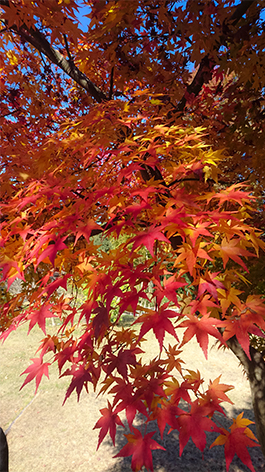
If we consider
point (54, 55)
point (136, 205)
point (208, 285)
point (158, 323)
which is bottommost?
point (158, 323)

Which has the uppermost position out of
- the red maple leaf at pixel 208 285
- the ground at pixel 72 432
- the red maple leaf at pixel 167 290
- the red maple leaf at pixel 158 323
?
the red maple leaf at pixel 208 285

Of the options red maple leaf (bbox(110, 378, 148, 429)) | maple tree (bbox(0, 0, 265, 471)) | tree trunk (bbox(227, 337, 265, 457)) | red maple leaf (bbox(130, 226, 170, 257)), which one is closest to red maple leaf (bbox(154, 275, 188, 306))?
maple tree (bbox(0, 0, 265, 471))

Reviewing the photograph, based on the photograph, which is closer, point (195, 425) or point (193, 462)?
point (195, 425)

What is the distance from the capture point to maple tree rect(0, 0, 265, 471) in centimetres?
119

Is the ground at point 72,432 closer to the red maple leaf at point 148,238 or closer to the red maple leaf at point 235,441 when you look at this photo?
the red maple leaf at point 235,441

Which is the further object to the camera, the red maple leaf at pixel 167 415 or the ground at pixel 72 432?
the ground at pixel 72 432

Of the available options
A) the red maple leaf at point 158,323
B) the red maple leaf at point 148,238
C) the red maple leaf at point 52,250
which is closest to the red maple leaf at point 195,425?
the red maple leaf at point 158,323

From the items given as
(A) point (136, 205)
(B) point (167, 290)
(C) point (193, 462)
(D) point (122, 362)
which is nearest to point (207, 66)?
(A) point (136, 205)

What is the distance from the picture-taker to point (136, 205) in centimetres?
130

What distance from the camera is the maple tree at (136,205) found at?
3.90ft

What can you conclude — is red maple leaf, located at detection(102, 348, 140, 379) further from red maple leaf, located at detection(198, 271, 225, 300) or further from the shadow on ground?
the shadow on ground

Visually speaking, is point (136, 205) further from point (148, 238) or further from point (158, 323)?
point (158, 323)

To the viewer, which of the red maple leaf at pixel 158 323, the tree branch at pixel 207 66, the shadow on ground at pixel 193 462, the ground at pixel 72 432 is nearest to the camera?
the red maple leaf at pixel 158 323

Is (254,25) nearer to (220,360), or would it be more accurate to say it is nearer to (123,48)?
(123,48)
